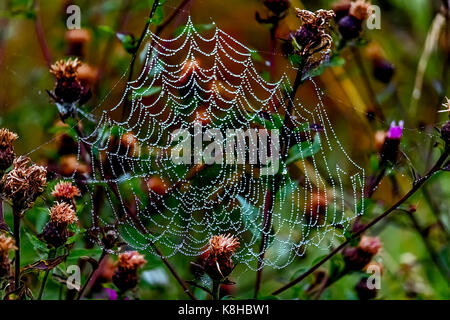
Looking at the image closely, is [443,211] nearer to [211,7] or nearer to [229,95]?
[229,95]

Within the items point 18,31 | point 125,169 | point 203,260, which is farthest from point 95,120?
point 18,31

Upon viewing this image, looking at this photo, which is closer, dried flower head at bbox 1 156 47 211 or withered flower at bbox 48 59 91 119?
dried flower head at bbox 1 156 47 211

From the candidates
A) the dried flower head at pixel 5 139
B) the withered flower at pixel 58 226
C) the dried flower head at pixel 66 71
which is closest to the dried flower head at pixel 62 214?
the withered flower at pixel 58 226

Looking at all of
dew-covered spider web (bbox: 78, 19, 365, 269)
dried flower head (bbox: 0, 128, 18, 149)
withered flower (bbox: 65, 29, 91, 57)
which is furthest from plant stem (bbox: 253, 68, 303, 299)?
withered flower (bbox: 65, 29, 91, 57)

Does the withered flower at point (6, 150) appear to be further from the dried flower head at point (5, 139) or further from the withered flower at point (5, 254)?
the withered flower at point (5, 254)

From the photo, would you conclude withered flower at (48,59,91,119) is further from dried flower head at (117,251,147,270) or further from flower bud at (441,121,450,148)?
flower bud at (441,121,450,148)

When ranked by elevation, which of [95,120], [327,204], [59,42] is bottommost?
[327,204]
